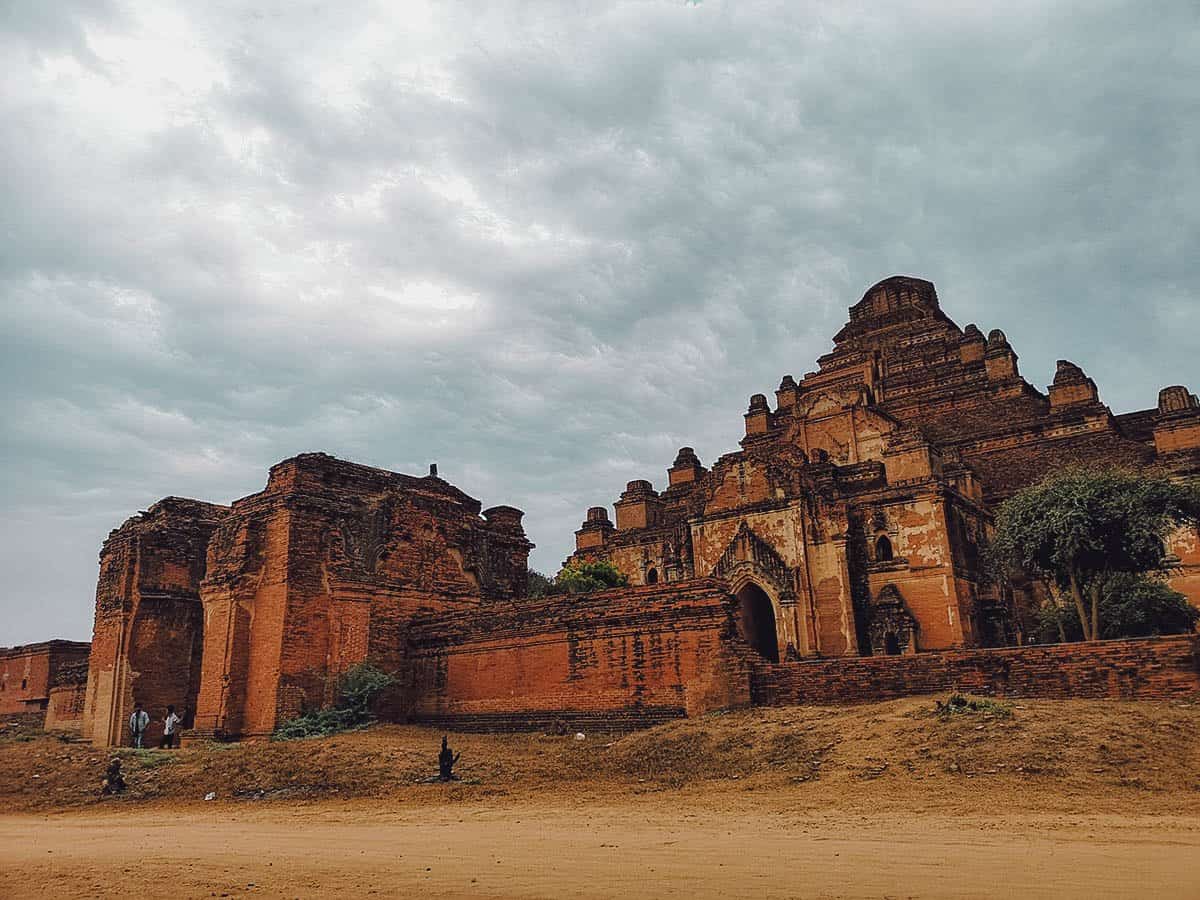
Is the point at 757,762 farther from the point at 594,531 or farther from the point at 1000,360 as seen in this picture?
the point at 1000,360

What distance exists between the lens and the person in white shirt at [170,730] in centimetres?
1925

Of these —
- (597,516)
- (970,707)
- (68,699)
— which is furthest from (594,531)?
(970,707)

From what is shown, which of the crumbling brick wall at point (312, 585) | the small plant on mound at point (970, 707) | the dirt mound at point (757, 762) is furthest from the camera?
the crumbling brick wall at point (312, 585)

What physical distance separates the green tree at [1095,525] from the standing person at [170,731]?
1767cm

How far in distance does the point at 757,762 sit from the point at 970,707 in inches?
111

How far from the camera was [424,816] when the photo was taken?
35.1ft

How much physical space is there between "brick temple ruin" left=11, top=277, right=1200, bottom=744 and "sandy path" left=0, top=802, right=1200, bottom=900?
4855 millimetres

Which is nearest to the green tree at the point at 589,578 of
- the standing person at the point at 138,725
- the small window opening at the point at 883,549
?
the small window opening at the point at 883,549

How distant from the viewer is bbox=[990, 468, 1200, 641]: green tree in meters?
18.1

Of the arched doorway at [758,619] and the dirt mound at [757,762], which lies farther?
the arched doorway at [758,619]

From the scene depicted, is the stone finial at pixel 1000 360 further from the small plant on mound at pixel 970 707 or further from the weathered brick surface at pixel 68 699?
the weathered brick surface at pixel 68 699

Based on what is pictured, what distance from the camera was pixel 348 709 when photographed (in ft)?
58.9

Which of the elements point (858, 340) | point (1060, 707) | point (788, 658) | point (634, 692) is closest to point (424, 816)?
point (634, 692)

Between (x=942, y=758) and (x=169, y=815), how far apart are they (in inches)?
392
